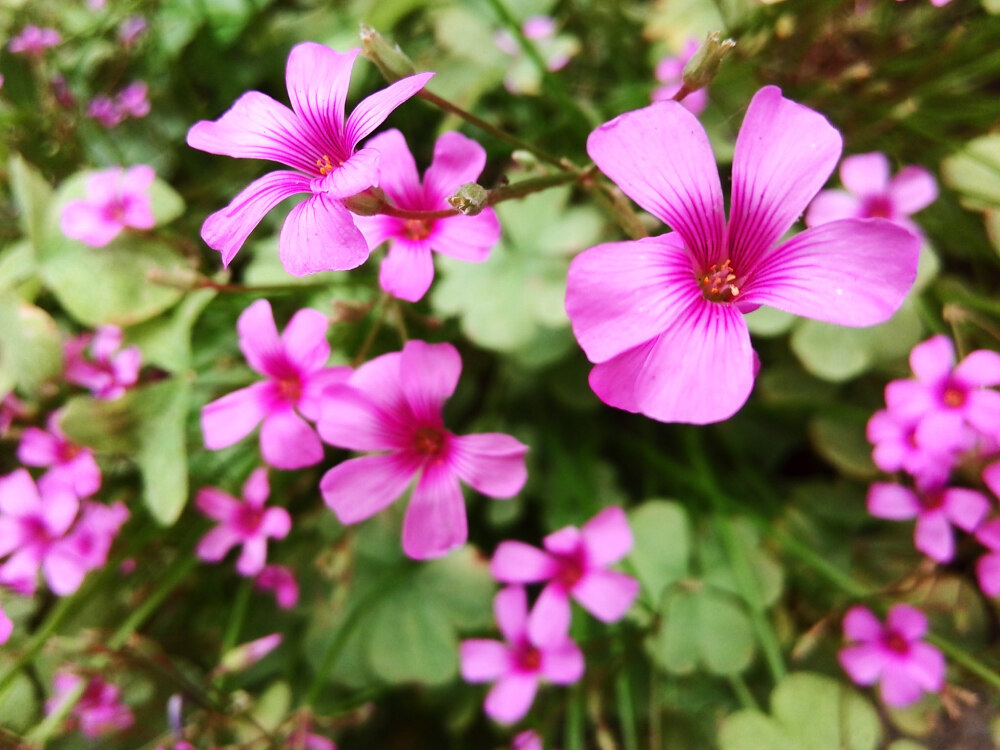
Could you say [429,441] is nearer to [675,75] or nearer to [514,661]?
[514,661]

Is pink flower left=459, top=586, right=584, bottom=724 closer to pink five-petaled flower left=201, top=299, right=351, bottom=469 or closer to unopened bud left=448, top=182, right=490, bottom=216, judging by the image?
pink five-petaled flower left=201, top=299, right=351, bottom=469

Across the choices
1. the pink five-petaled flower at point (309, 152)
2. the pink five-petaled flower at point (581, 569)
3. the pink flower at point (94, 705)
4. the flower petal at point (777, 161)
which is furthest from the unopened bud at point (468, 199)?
the pink flower at point (94, 705)

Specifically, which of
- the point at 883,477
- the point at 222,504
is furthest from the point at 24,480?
the point at 883,477

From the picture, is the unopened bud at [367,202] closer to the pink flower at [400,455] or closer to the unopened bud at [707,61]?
the pink flower at [400,455]

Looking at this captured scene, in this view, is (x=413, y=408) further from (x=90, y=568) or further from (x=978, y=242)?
(x=978, y=242)

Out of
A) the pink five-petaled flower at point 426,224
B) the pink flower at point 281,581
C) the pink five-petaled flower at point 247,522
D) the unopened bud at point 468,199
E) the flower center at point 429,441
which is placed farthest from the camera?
the pink flower at point 281,581

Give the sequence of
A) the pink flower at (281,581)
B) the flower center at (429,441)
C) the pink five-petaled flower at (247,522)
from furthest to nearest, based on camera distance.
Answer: the pink flower at (281,581), the pink five-petaled flower at (247,522), the flower center at (429,441)

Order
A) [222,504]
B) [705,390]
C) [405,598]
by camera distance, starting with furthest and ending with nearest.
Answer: [405,598] → [222,504] → [705,390]

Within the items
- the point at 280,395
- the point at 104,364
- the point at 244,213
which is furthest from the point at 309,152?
the point at 104,364
